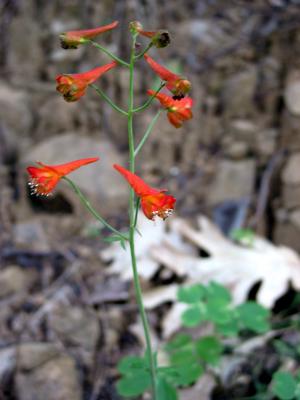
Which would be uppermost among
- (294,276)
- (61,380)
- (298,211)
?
(298,211)

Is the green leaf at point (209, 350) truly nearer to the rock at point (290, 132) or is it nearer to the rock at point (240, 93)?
the rock at point (290, 132)

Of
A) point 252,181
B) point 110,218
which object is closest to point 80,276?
point 110,218

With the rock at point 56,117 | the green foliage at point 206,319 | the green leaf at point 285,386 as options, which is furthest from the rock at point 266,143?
the green leaf at point 285,386

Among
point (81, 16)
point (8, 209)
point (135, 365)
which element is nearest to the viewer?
point (135, 365)

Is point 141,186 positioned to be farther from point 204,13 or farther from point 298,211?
point 204,13

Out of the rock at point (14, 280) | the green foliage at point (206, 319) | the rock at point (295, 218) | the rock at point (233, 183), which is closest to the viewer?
the green foliage at point (206, 319)

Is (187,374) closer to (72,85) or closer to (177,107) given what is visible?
(177,107)

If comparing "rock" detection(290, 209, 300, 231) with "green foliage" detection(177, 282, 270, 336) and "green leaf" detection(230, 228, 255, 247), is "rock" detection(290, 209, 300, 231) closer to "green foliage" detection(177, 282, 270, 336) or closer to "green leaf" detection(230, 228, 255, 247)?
"green leaf" detection(230, 228, 255, 247)
